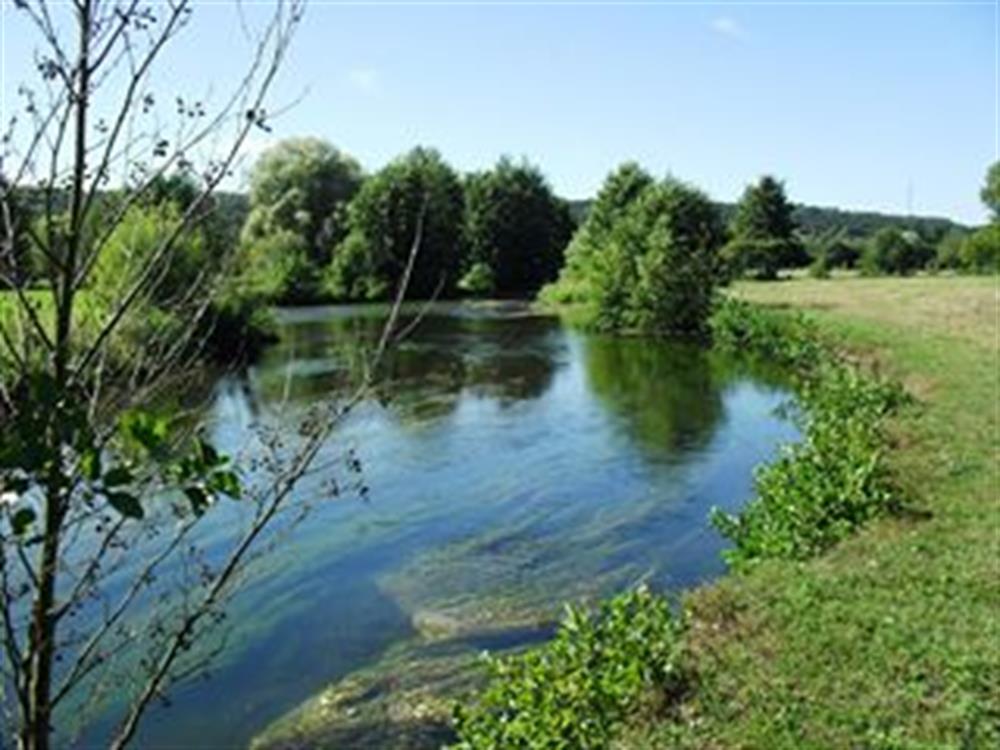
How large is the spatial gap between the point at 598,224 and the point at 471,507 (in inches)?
1816

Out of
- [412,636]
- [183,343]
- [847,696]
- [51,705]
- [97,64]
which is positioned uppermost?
[97,64]

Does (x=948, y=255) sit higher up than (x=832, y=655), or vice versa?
(x=948, y=255)

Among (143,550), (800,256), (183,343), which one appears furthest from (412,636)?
(800,256)

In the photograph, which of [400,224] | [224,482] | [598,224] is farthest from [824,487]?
[400,224]

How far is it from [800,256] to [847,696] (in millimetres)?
76196

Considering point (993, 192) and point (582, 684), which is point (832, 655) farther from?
point (993, 192)

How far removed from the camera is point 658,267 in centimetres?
4681

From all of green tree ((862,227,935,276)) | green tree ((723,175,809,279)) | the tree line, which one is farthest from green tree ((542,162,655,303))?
green tree ((862,227,935,276))

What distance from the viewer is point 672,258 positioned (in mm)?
46656

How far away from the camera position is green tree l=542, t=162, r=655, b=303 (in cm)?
6047

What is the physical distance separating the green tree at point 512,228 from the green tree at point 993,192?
35.0 meters

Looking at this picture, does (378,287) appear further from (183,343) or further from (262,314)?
(183,343)

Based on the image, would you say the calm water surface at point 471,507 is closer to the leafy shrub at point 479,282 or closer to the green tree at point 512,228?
the leafy shrub at point 479,282

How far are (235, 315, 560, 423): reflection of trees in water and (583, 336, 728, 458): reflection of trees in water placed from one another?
5.66 ft
